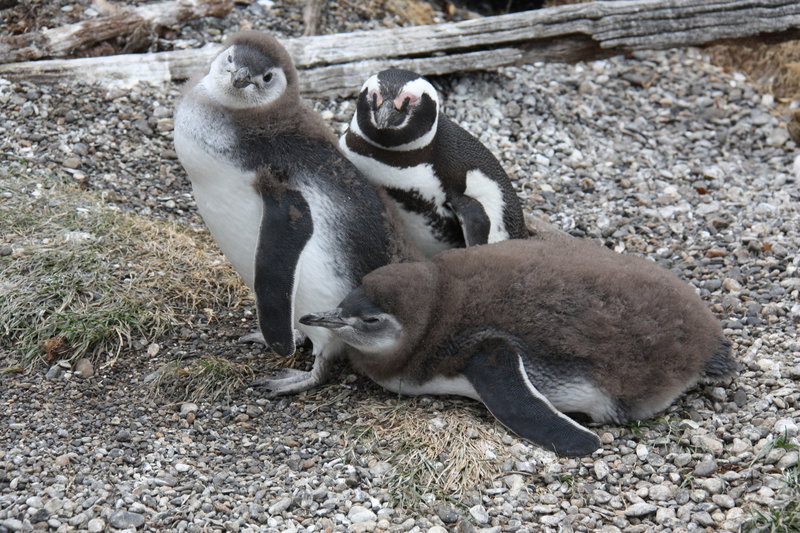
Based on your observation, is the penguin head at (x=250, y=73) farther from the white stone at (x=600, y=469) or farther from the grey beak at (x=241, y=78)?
the white stone at (x=600, y=469)

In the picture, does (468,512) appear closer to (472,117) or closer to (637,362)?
(637,362)

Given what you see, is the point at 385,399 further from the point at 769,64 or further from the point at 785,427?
the point at 769,64

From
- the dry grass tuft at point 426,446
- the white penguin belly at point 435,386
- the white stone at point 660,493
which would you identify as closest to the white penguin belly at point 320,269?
the white penguin belly at point 435,386

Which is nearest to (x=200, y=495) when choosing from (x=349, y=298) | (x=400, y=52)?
(x=349, y=298)

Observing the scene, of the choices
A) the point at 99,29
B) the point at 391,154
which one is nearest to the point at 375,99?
the point at 391,154

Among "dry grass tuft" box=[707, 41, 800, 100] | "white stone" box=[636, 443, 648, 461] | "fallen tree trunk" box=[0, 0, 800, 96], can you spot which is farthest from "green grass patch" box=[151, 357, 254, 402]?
"dry grass tuft" box=[707, 41, 800, 100]

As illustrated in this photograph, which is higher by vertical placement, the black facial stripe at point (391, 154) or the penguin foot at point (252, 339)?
the black facial stripe at point (391, 154)

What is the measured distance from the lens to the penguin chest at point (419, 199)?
15.4 ft

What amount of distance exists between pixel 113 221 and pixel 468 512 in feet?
8.72

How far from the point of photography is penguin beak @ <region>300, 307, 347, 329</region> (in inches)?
152

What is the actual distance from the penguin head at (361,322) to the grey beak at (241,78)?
0.95 m

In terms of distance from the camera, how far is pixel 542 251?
163 inches

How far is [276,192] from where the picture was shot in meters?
4.01

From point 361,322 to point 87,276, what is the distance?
1594 mm
